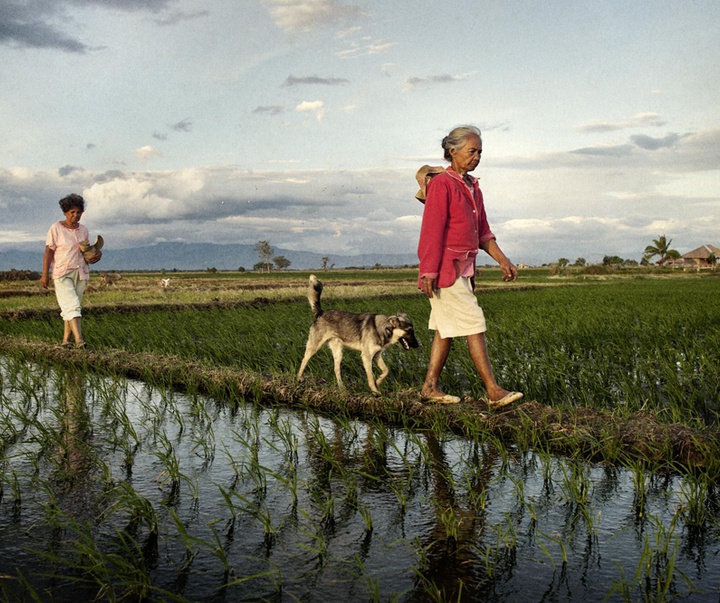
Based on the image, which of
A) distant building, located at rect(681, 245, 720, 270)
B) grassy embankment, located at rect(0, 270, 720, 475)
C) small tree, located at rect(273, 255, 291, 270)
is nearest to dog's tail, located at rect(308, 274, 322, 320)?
grassy embankment, located at rect(0, 270, 720, 475)

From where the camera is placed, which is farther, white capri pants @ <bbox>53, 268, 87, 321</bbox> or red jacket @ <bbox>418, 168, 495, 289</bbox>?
white capri pants @ <bbox>53, 268, 87, 321</bbox>

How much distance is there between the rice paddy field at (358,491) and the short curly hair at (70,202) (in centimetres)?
221

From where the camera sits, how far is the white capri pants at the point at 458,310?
442 cm

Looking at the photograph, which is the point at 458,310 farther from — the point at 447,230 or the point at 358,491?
the point at 358,491

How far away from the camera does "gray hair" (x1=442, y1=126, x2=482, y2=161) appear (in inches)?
171

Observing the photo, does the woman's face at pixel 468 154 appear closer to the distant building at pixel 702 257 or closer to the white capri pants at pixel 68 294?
the white capri pants at pixel 68 294

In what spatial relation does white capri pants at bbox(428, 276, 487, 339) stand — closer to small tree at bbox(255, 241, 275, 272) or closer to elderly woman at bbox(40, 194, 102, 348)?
elderly woman at bbox(40, 194, 102, 348)

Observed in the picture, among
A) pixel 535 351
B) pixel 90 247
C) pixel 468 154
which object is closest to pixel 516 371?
pixel 535 351

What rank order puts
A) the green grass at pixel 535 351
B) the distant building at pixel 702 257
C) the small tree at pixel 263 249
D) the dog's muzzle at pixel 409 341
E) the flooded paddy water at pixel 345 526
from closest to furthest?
the flooded paddy water at pixel 345 526
the dog's muzzle at pixel 409 341
the green grass at pixel 535 351
the distant building at pixel 702 257
the small tree at pixel 263 249

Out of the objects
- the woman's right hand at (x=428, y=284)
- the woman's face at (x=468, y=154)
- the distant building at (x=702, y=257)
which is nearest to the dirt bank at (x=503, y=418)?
the woman's right hand at (x=428, y=284)

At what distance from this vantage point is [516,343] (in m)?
8.27

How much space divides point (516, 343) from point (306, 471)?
538 cm

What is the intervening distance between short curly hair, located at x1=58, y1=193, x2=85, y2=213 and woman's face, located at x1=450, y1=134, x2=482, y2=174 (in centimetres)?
538

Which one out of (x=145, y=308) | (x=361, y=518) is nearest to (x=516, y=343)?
(x=361, y=518)
